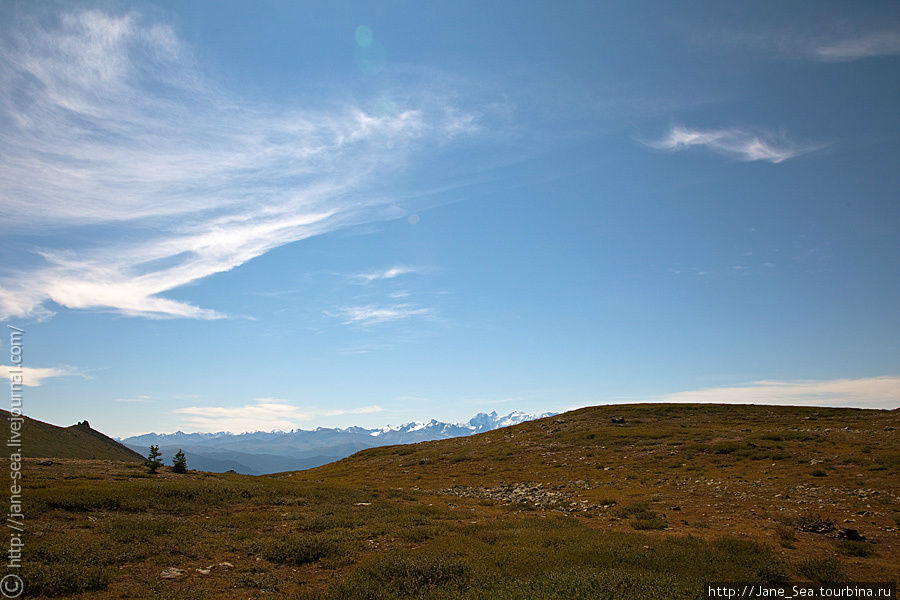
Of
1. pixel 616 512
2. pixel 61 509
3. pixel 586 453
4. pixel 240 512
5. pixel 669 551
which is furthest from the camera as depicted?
pixel 586 453

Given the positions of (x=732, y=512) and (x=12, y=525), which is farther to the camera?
(x=732, y=512)

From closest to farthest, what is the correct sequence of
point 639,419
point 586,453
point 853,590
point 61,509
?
point 853,590 → point 61,509 → point 586,453 → point 639,419

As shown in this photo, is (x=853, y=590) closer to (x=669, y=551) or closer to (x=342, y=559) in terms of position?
(x=669, y=551)

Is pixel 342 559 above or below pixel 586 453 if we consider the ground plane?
above

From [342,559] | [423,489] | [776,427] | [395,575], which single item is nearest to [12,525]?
[342,559]

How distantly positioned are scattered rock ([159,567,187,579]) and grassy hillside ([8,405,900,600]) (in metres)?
0.05

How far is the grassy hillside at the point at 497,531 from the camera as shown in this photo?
11641mm

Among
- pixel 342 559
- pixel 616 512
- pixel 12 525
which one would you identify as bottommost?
pixel 616 512

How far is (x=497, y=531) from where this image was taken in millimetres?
17859

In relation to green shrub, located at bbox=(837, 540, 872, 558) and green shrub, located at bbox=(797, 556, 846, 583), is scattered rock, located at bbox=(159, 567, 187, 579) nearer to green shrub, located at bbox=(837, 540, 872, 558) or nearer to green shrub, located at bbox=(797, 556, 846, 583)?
green shrub, located at bbox=(797, 556, 846, 583)

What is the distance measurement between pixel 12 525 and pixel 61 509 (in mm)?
3947

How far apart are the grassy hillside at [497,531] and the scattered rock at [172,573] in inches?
2.1

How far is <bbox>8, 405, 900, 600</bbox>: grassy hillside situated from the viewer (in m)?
11.6

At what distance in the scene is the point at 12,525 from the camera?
48.0 ft
